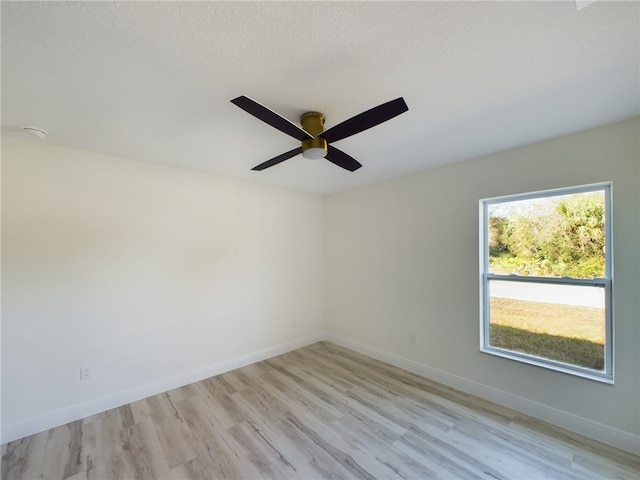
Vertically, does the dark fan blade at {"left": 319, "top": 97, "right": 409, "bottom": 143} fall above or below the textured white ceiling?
below

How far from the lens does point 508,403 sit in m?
2.40

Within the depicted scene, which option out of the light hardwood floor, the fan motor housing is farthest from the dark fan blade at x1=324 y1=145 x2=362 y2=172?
the light hardwood floor

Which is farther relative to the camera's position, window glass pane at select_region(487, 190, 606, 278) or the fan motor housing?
window glass pane at select_region(487, 190, 606, 278)

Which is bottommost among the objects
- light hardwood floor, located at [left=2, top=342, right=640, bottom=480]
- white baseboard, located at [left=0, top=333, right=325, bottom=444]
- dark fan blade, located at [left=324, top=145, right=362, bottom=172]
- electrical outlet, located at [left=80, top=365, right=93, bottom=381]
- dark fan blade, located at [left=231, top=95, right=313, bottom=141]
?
light hardwood floor, located at [left=2, top=342, right=640, bottom=480]

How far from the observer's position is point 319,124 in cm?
176

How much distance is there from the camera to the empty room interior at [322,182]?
1.21 m

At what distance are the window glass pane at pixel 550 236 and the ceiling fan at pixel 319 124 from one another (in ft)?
5.99

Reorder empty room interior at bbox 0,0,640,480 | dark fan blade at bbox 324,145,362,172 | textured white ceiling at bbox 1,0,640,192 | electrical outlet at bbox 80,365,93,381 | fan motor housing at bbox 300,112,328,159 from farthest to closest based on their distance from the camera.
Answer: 1. electrical outlet at bbox 80,365,93,381
2. dark fan blade at bbox 324,145,362,172
3. fan motor housing at bbox 300,112,328,159
4. empty room interior at bbox 0,0,640,480
5. textured white ceiling at bbox 1,0,640,192

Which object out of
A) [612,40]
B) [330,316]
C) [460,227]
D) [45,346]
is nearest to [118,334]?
[45,346]

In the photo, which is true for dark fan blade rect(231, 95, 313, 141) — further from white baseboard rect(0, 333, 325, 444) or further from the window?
white baseboard rect(0, 333, 325, 444)

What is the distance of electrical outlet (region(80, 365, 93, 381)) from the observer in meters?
2.32

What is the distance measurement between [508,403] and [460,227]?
1.75 metres

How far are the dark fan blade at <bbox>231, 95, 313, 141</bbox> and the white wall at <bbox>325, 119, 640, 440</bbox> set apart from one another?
203 centimetres

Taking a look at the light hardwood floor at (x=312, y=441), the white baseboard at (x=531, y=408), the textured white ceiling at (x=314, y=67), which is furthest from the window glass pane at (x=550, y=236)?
the light hardwood floor at (x=312, y=441)
